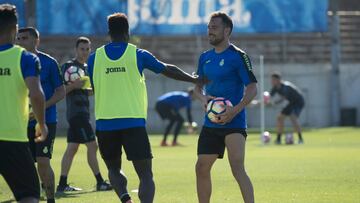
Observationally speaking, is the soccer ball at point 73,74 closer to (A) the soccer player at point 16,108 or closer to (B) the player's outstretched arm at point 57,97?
(B) the player's outstretched arm at point 57,97

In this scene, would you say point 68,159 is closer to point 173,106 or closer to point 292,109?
point 173,106

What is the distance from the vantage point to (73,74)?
13203 millimetres

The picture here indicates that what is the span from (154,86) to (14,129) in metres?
31.5

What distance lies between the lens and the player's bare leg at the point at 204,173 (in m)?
9.53

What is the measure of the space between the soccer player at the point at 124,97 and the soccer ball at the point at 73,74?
374 cm

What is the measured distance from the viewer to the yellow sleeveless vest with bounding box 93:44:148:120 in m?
9.30

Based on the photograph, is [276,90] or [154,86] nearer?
[276,90]

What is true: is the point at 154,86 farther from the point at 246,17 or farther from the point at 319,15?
Answer: the point at 319,15

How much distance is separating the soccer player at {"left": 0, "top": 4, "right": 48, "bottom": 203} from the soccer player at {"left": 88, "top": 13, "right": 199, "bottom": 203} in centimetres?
182

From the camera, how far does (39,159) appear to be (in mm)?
10656

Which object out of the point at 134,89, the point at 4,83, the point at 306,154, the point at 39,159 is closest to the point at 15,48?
the point at 4,83

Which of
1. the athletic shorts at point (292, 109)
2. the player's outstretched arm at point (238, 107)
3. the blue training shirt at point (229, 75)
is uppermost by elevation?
the blue training shirt at point (229, 75)

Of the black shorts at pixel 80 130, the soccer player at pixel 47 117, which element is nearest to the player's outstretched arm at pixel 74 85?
the black shorts at pixel 80 130

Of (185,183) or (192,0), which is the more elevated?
(192,0)
